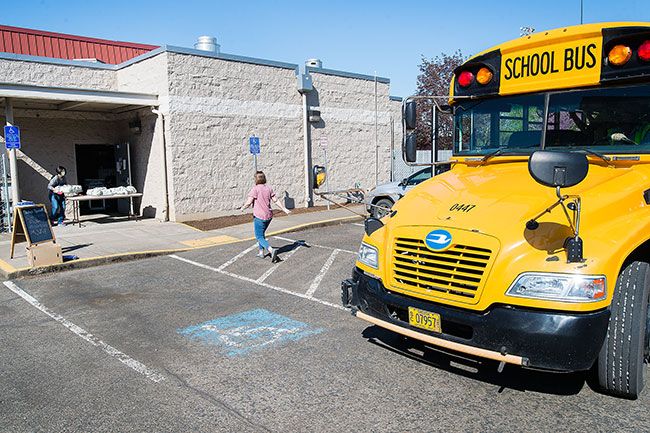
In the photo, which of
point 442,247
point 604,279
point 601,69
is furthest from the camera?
point 601,69

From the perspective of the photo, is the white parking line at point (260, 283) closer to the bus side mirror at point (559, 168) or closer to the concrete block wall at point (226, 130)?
the bus side mirror at point (559, 168)

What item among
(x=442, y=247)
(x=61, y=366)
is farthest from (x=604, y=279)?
(x=61, y=366)

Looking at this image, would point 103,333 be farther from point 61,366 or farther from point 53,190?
point 53,190

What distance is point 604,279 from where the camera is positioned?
139 inches

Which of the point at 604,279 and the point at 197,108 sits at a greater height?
the point at 197,108

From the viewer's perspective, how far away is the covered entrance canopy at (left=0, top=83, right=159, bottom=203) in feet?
41.4

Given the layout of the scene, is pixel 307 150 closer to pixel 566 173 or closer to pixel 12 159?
pixel 12 159

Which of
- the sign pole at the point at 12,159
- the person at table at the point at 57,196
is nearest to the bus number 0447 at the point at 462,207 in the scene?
the sign pole at the point at 12,159

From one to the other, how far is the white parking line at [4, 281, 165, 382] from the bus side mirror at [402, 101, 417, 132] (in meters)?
3.55

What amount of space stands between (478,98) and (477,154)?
60 cm

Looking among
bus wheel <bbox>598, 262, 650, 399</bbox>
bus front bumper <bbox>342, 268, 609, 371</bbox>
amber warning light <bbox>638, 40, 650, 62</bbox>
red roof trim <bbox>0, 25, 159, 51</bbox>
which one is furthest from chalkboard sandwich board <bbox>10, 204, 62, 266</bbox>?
red roof trim <bbox>0, 25, 159, 51</bbox>

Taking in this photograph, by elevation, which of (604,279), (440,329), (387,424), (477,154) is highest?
(477,154)

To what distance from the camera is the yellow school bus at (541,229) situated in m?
3.56

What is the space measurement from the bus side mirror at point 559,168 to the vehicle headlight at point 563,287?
2.04ft
